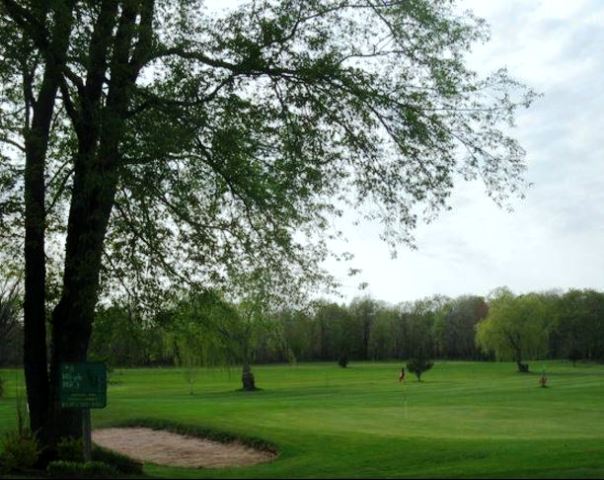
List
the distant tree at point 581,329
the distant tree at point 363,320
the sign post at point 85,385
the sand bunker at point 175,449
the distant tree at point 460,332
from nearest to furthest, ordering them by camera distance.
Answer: the sign post at point 85,385
the sand bunker at point 175,449
the distant tree at point 581,329
the distant tree at point 363,320
the distant tree at point 460,332

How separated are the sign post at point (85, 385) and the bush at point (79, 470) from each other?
0.41m

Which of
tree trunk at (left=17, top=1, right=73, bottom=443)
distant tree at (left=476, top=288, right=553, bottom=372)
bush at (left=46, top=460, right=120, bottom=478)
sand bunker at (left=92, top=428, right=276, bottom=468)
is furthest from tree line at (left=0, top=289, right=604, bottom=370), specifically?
bush at (left=46, top=460, right=120, bottom=478)

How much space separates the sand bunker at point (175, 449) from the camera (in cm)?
1812

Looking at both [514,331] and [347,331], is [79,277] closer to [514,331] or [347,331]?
[514,331]

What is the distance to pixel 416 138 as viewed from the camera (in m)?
14.3

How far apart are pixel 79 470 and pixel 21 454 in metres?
2.45

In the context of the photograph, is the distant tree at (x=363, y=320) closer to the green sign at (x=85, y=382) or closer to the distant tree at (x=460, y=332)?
the distant tree at (x=460, y=332)

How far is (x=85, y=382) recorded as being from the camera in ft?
40.0

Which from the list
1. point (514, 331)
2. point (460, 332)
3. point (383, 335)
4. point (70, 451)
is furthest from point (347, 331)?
point (70, 451)

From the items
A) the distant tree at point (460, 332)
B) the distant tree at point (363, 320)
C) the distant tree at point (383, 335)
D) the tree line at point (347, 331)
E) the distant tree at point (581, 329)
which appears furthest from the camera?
the distant tree at point (460, 332)

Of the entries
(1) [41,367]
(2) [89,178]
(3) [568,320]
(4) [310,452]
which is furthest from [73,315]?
(3) [568,320]

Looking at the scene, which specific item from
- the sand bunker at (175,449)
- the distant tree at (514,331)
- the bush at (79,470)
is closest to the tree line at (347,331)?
the distant tree at (514,331)

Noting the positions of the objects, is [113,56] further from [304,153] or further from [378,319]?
[378,319]

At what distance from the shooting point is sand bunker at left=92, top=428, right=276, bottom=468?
18.1 meters
